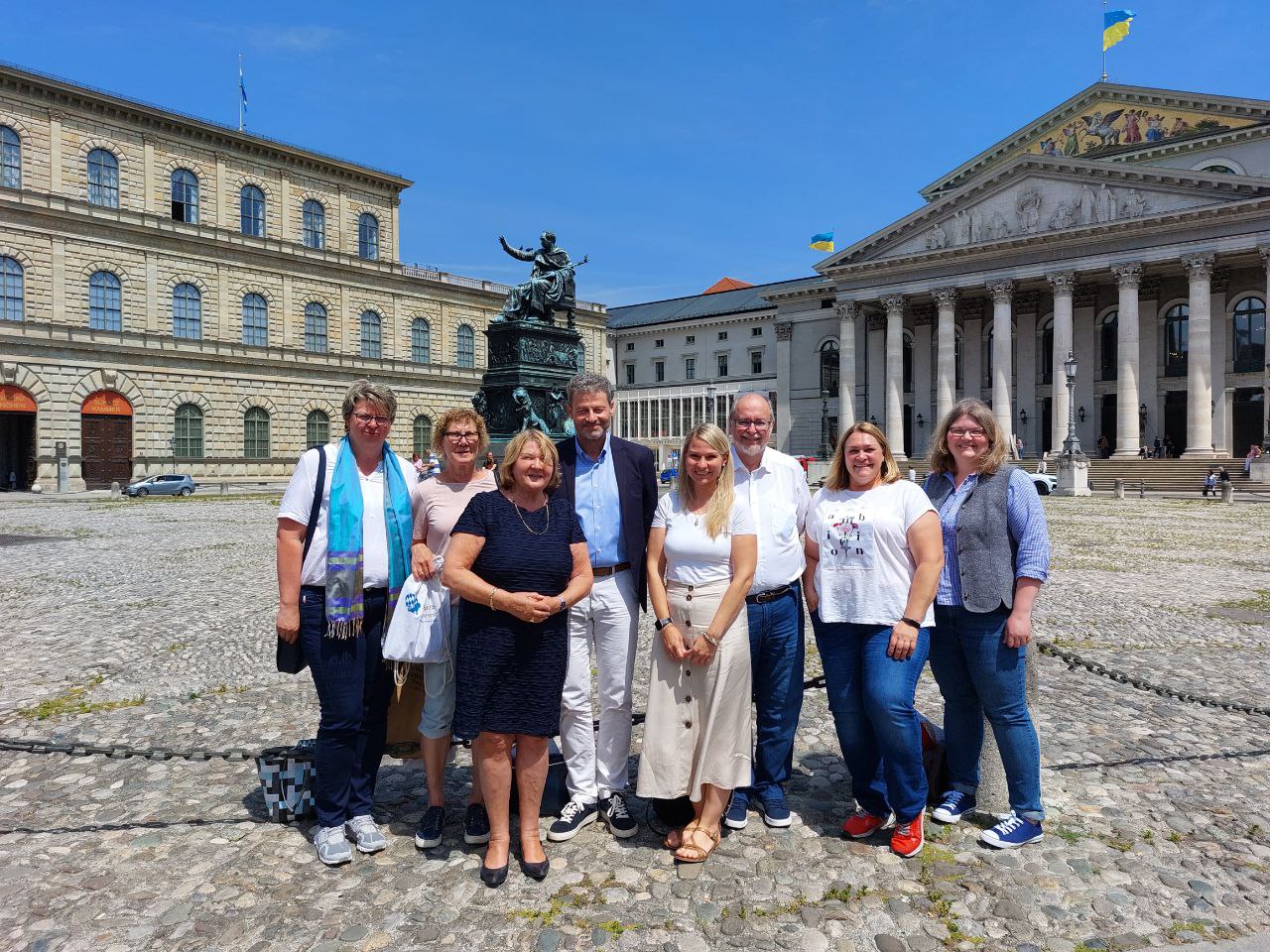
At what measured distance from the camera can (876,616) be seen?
3.95 meters

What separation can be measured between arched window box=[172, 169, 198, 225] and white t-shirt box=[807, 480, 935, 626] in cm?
4717

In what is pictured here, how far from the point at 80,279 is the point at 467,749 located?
1701 inches

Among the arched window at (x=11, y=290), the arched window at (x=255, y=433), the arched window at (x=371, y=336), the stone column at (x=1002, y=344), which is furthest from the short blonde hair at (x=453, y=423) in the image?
the arched window at (x=371, y=336)

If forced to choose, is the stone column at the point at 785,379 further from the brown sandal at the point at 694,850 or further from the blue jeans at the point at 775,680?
the brown sandal at the point at 694,850

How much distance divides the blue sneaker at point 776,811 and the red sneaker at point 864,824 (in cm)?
29

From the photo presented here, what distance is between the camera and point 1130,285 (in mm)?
44469

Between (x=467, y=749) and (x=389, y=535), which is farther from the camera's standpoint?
(x=467, y=749)

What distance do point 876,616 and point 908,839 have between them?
1.08 m

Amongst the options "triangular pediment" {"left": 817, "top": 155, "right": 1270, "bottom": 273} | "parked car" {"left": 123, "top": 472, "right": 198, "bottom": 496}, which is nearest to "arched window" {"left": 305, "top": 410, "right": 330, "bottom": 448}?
"parked car" {"left": 123, "top": 472, "right": 198, "bottom": 496}

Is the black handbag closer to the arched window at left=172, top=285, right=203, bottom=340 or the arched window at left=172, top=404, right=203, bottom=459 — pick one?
the arched window at left=172, top=404, right=203, bottom=459

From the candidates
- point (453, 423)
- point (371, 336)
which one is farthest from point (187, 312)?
point (453, 423)

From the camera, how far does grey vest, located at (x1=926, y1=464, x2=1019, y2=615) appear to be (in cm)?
396

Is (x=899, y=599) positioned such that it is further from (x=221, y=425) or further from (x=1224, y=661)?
(x=221, y=425)

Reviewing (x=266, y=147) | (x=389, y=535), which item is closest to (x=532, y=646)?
(x=389, y=535)
